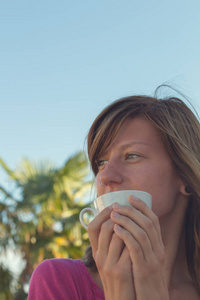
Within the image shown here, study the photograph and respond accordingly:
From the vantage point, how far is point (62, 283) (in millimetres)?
1787

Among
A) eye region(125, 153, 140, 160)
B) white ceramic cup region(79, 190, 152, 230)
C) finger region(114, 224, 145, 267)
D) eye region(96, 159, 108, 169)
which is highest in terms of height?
eye region(96, 159, 108, 169)

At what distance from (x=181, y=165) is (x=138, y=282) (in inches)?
33.3

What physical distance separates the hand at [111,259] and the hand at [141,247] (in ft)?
0.09

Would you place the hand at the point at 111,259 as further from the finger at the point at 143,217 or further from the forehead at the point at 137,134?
the forehead at the point at 137,134

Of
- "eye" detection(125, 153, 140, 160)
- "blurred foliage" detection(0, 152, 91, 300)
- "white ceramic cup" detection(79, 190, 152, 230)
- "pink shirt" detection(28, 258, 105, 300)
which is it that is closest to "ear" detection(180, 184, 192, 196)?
"eye" detection(125, 153, 140, 160)

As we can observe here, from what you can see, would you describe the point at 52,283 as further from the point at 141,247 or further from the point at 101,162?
the point at 101,162

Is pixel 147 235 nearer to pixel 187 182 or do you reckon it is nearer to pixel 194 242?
pixel 187 182

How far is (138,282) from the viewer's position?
1.40 m

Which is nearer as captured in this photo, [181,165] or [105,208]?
[105,208]

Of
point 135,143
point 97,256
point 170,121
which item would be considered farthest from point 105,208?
point 170,121

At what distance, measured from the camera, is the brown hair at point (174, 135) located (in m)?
2.05

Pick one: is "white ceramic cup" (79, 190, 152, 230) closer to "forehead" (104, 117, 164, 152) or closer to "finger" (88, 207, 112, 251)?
"finger" (88, 207, 112, 251)

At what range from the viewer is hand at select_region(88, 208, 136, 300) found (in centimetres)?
141

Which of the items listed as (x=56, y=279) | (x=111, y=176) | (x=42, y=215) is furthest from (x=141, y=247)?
(x=42, y=215)
